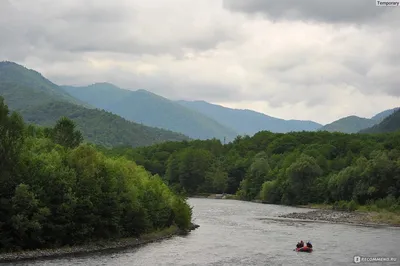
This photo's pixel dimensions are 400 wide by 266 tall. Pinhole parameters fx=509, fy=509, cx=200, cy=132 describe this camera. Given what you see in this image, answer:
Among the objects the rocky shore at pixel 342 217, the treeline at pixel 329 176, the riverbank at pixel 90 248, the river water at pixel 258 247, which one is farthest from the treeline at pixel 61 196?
the treeline at pixel 329 176

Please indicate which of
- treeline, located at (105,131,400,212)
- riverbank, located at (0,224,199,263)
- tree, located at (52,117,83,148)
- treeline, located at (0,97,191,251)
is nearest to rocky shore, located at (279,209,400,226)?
treeline, located at (105,131,400,212)

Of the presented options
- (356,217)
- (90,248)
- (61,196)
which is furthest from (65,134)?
(356,217)

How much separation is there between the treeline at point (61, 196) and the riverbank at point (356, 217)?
136 ft

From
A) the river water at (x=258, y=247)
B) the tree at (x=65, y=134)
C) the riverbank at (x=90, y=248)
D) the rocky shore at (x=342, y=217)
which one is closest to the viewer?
the riverbank at (x=90, y=248)

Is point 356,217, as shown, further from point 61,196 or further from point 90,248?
point 61,196

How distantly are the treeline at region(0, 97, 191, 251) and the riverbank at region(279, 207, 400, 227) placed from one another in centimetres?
4135

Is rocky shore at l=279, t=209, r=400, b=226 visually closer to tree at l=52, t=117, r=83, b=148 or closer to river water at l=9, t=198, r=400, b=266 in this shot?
river water at l=9, t=198, r=400, b=266

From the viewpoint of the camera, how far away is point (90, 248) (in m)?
61.8

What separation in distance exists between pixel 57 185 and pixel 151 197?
18.7m

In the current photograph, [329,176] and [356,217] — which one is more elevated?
[329,176]

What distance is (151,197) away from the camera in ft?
252

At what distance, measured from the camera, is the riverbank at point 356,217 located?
9650 centimetres

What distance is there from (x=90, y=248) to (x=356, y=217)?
6180 cm

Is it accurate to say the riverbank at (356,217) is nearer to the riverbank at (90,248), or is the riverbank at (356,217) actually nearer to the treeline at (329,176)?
the treeline at (329,176)
